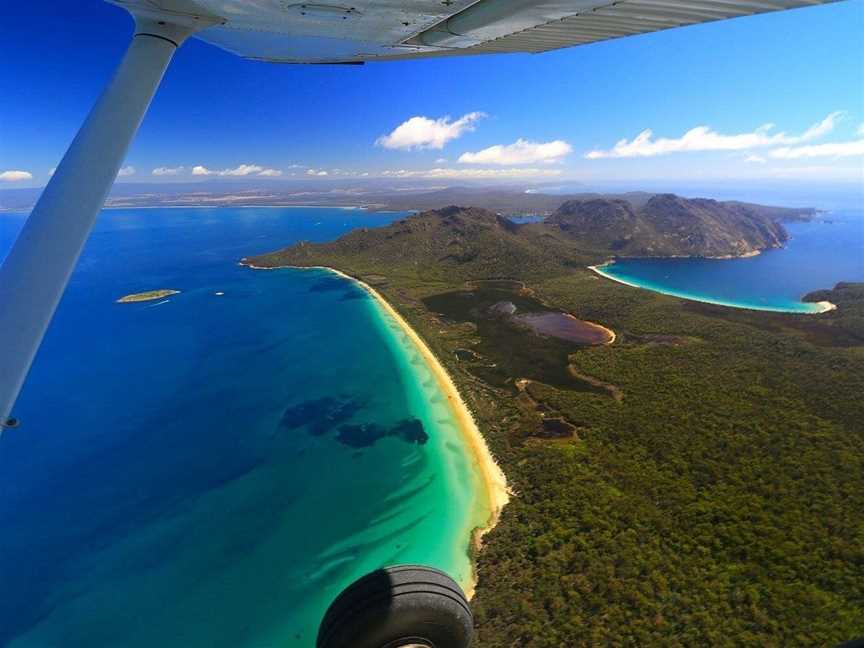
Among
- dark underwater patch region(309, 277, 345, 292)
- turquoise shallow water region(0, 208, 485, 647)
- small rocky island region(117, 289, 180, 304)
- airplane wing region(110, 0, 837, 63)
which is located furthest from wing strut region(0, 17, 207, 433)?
small rocky island region(117, 289, 180, 304)

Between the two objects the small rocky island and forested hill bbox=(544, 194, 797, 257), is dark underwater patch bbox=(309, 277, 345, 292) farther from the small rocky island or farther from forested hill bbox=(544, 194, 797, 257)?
forested hill bbox=(544, 194, 797, 257)

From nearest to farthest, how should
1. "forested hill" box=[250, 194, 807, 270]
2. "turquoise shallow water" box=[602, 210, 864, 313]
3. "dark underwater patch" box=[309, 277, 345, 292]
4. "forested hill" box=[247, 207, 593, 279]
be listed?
"turquoise shallow water" box=[602, 210, 864, 313], "dark underwater patch" box=[309, 277, 345, 292], "forested hill" box=[247, 207, 593, 279], "forested hill" box=[250, 194, 807, 270]

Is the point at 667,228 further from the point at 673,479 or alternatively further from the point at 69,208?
the point at 69,208

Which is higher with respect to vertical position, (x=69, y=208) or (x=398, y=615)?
(x=69, y=208)

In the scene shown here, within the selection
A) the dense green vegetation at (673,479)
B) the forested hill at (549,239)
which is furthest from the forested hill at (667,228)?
the dense green vegetation at (673,479)

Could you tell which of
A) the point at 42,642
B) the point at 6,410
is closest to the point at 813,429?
the point at 6,410

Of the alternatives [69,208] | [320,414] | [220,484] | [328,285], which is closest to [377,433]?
[320,414]
